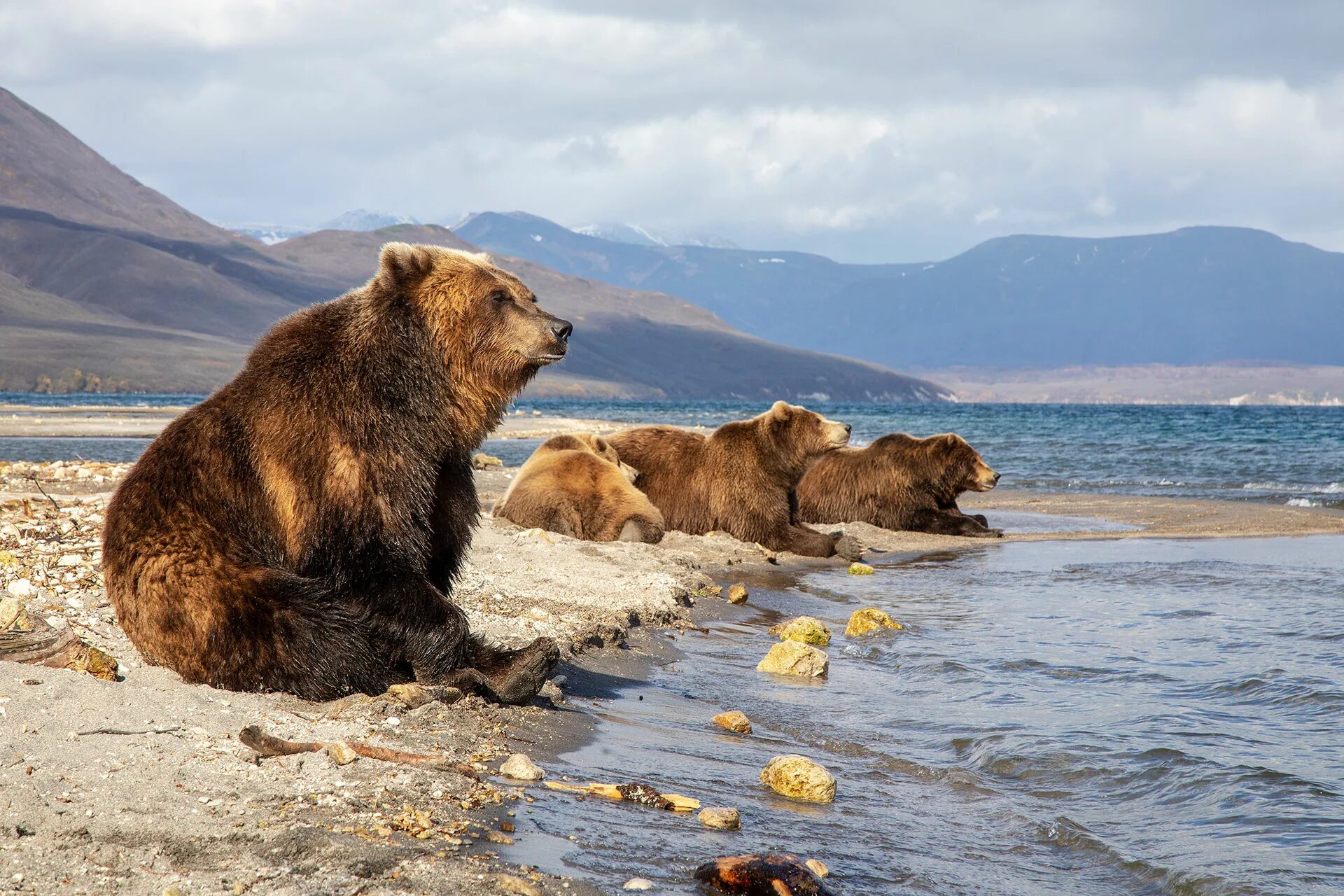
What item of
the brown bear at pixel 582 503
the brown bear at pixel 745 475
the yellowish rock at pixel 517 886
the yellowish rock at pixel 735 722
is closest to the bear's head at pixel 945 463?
the brown bear at pixel 745 475

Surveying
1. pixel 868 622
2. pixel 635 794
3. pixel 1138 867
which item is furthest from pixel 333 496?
pixel 868 622

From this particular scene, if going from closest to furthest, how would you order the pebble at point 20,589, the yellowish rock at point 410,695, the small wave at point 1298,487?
the yellowish rock at point 410,695 < the pebble at point 20,589 < the small wave at point 1298,487

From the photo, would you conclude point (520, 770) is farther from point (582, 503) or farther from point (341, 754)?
point (582, 503)

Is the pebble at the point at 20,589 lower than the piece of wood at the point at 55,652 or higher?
lower

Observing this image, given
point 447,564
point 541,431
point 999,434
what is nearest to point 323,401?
point 447,564

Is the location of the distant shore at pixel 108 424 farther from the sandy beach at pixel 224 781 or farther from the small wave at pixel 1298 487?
the sandy beach at pixel 224 781

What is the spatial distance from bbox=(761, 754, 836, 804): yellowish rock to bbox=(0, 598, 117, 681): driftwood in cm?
260

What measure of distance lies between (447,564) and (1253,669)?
5108 mm

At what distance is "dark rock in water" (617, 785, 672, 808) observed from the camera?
4391 millimetres

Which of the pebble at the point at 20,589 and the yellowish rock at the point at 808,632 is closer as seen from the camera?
the pebble at the point at 20,589

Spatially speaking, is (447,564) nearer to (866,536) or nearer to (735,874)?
(735,874)

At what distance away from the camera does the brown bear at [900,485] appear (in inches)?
659

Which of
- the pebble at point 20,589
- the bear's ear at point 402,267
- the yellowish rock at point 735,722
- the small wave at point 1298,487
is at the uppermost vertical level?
the bear's ear at point 402,267

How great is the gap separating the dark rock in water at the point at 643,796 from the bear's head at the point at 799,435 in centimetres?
959
